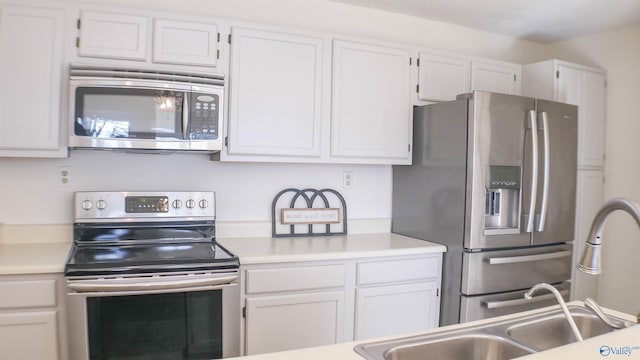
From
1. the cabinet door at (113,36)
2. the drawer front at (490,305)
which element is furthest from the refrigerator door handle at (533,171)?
the cabinet door at (113,36)

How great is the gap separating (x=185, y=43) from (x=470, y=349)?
1939 millimetres

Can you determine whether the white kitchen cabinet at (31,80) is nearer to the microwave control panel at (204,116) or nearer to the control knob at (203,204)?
the microwave control panel at (204,116)

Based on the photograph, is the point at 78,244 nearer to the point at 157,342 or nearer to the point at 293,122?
the point at 157,342

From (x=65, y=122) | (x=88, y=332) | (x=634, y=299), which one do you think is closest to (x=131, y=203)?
(x=65, y=122)

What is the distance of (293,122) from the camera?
8.34ft

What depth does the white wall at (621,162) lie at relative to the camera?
3158 mm

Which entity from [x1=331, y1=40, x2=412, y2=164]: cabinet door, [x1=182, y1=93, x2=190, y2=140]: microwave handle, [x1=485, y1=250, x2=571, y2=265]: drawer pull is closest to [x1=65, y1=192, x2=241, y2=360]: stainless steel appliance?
[x1=182, y1=93, x2=190, y2=140]: microwave handle

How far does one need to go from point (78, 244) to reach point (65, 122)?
623 mm

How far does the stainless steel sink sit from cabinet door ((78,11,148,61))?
6.10 feet

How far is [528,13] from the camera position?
3.01 m

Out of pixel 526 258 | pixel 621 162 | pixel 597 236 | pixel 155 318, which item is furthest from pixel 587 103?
pixel 155 318

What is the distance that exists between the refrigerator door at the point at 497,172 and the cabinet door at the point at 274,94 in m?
0.88

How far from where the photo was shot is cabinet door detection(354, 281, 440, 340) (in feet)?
8.05

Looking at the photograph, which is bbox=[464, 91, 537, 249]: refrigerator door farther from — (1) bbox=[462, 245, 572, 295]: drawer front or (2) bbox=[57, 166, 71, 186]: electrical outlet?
(2) bbox=[57, 166, 71, 186]: electrical outlet
